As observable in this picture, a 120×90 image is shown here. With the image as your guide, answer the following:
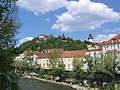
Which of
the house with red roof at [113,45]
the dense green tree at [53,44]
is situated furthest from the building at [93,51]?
the dense green tree at [53,44]

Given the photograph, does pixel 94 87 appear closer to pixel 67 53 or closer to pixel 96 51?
pixel 96 51

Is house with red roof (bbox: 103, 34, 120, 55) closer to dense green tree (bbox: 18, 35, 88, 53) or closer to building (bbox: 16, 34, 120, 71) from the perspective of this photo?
building (bbox: 16, 34, 120, 71)

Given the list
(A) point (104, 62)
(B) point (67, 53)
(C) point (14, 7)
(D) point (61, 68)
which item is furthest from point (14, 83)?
(B) point (67, 53)

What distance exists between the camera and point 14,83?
1282 centimetres

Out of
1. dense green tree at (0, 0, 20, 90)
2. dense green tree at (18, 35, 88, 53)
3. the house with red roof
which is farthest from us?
dense green tree at (18, 35, 88, 53)

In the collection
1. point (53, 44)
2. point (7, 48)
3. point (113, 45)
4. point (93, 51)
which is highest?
point (53, 44)

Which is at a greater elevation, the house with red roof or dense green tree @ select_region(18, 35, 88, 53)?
dense green tree @ select_region(18, 35, 88, 53)

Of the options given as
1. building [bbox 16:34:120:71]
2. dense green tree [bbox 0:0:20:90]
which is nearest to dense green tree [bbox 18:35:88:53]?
building [bbox 16:34:120:71]

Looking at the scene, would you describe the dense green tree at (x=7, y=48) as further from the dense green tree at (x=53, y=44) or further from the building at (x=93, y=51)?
the dense green tree at (x=53, y=44)

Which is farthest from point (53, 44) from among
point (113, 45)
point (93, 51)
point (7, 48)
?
point (7, 48)

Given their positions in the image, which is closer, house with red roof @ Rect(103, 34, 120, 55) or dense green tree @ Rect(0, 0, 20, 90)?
dense green tree @ Rect(0, 0, 20, 90)

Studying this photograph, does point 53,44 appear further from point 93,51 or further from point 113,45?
point 113,45

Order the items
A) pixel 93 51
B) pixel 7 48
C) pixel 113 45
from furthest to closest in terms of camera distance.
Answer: pixel 93 51 → pixel 113 45 → pixel 7 48

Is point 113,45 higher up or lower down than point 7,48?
higher up
